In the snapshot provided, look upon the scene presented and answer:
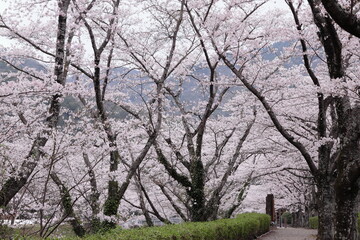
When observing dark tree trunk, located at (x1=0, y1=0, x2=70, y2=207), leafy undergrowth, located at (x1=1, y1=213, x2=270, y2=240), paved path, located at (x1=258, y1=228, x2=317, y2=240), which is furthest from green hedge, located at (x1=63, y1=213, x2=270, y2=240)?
dark tree trunk, located at (x1=0, y1=0, x2=70, y2=207)

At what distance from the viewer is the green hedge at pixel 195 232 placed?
19.1 feet

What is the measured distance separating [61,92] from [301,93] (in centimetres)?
708

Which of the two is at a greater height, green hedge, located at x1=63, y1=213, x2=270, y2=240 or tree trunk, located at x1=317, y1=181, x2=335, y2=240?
tree trunk, located at x1=317, y1=181, x2=335, y2=240

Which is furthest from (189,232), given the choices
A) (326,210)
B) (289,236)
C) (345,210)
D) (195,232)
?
(289,236)

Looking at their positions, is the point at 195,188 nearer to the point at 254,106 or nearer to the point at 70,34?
the point at 254,106

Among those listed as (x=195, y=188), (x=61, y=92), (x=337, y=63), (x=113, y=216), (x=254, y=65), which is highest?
(x=254, y=65)

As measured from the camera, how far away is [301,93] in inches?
454

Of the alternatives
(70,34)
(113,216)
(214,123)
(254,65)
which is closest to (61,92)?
(70,34)

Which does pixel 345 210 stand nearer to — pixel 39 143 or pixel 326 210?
pixel 326 210

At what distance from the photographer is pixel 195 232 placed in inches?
317

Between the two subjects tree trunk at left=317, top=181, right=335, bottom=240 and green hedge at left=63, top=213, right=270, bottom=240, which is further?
tree trunk at left=317, top=181, right=335, bottom=240

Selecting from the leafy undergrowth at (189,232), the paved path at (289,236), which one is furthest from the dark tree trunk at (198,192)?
the paved path at (289,236)

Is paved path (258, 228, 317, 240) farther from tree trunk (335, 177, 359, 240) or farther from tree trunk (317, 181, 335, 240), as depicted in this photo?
tree trunk (335, 177, 359, 240)

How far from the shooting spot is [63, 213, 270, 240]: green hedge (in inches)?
229
